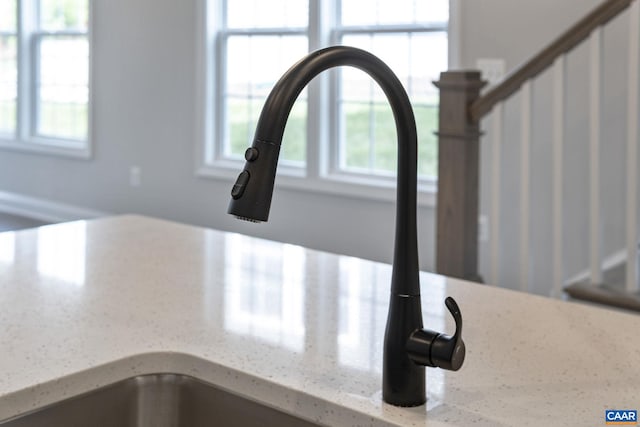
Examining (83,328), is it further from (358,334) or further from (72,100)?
(72,100)

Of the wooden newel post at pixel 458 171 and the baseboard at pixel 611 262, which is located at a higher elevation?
the wooden newel post at pixel 458 171

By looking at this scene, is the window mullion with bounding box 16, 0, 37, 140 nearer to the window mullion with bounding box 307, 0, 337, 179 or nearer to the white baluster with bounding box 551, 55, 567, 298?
the window mullion with bounding box 307, 0, 337, 179

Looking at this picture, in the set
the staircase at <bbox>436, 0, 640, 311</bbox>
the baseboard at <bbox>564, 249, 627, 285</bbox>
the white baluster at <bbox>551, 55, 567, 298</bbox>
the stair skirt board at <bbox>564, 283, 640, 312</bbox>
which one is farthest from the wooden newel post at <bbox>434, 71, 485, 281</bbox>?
the baseboard at <bbox>564, 249, 627, 285</bbox>

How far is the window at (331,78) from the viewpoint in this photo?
4969 mm

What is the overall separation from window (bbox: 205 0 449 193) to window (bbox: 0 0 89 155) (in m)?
1.45

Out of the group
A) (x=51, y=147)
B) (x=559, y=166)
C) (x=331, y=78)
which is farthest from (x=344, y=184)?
(x=51, y=147)

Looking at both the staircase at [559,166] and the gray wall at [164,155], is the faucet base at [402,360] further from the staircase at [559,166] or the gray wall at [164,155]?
the gray wall at [164,155]

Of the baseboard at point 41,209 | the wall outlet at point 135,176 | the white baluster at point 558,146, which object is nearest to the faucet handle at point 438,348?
the white baluster at point 558,146

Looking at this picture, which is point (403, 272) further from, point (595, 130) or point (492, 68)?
point (492, 68)

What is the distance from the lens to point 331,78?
5.30m

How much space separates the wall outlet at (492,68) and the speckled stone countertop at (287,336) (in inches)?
116

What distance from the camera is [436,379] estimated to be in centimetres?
114

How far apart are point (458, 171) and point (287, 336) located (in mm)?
2171

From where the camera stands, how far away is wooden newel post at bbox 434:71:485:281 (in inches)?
133
